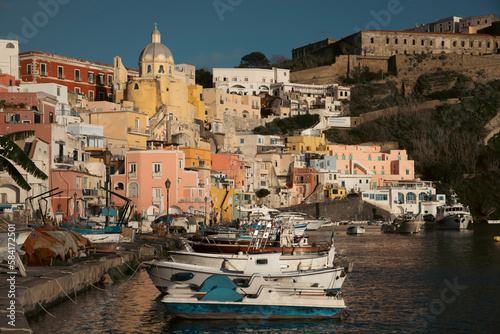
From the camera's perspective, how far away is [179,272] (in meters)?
19.8

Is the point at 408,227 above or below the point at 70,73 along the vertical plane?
below

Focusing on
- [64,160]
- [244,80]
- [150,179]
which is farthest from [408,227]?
[244,80]

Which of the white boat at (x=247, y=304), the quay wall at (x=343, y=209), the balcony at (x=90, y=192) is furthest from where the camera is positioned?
the quay wall at (x=343, y=209)

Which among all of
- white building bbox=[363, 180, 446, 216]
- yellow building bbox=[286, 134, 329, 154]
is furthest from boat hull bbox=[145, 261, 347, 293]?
yellow building bbox=[286, 134, 329, 154]

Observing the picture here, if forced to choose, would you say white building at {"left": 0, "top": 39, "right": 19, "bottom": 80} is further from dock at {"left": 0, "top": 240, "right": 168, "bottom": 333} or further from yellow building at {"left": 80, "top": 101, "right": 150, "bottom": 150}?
dock at {"left": 0, "top": 240, "right": 168, "bottom": 333}

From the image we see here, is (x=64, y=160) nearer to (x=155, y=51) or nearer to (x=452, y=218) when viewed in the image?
(x=155, y=51)

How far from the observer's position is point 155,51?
254ft

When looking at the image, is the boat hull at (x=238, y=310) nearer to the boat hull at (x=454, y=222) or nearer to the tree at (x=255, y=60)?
the boat hull at (x=454, y=222)

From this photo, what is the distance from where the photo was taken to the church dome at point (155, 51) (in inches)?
3029

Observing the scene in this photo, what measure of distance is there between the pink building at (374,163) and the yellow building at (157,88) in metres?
27.4

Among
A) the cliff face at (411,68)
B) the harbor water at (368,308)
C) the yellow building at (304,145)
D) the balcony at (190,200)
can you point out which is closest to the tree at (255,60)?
the cliff face at (411,68)

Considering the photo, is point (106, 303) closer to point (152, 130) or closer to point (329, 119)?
point (152, 130)

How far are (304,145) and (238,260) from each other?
7615cm

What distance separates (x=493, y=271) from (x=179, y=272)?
708 inches
